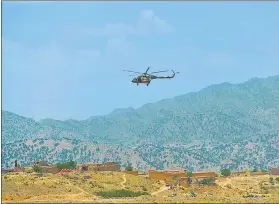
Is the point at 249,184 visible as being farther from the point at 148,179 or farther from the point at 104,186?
the point at 104,186

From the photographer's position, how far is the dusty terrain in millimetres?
73750

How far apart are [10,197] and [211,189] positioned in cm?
3868

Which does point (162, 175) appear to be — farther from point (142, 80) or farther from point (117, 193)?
point (142, 80)

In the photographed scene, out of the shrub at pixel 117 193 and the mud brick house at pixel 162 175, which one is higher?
the mud brick house at pixel 162 175

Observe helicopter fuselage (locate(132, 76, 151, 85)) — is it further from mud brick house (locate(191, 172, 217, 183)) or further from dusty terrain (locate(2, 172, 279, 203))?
mud brick house (locate(191, 172, 217, 183))

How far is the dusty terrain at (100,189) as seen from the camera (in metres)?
73.8

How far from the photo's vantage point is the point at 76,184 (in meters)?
91.9

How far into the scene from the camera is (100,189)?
299 ft

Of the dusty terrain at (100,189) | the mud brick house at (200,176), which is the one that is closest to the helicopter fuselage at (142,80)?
the dusty terrain at (100,189)

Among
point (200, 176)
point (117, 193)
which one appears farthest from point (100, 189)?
point (200, 176)

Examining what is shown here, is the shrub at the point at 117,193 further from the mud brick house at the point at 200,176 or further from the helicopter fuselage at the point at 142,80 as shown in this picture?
the mud brick house at the point at 200,176

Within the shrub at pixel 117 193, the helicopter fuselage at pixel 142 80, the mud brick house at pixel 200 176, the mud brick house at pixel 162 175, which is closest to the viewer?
the shrub at pixel 117 193

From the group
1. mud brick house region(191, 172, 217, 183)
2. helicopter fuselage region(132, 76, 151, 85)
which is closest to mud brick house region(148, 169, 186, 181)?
mud brick house region(191, 172, 217, 183)

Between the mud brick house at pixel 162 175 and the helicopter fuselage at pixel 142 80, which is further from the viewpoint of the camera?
the mud brick house at pixel 162 175
